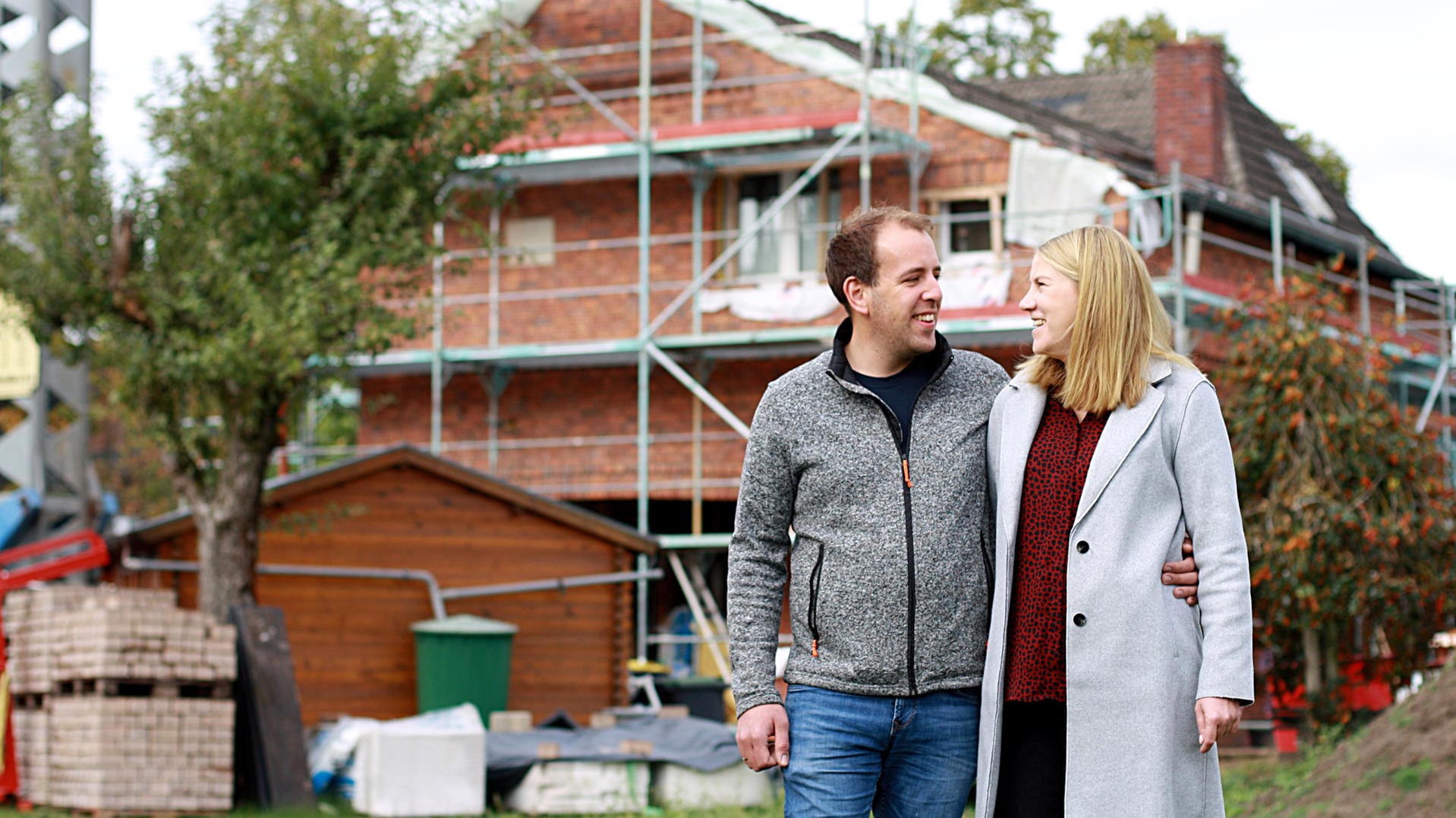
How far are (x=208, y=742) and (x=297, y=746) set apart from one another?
0.75 meters

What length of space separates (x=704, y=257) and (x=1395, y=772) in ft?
58.9

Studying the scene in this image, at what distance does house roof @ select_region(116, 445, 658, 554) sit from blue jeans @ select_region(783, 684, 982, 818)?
1238 cm

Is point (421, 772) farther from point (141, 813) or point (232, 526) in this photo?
point (232, 526)

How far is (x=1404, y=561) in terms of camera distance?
17203mm

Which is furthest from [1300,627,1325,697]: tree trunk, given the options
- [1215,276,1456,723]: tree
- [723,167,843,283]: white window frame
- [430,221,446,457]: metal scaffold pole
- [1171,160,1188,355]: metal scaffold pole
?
[430,221,446,457]: metal scaffold pole

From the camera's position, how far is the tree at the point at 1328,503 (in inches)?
658

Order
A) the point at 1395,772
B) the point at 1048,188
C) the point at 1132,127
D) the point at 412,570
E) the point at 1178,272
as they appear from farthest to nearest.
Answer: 1. the point at 1132,127
2. the point at 1048,188
3. the point at 1178,272
4. the point at 412,570
5. the point at 1395,772

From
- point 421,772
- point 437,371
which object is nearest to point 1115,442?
point 421,772

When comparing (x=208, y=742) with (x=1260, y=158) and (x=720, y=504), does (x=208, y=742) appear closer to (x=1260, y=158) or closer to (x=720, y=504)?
(x=720, y=504)

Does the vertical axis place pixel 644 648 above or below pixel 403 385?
below

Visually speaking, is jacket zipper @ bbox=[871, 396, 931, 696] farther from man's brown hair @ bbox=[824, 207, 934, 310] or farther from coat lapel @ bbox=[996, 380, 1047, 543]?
man's brown hair @ bbox=[824, 207, 934, 310]

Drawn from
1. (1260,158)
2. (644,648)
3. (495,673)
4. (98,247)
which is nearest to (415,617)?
(495,673)

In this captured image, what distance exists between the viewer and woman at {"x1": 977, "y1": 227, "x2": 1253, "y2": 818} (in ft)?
13.9

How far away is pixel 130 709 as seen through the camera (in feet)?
42.3
